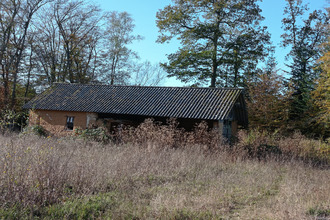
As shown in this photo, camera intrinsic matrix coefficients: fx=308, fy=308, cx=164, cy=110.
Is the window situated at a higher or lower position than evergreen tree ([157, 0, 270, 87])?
lower

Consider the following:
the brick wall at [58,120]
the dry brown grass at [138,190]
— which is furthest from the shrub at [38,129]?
the dry brown grass at [138,190]

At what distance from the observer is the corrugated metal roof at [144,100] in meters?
18.8

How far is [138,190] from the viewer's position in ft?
23.2

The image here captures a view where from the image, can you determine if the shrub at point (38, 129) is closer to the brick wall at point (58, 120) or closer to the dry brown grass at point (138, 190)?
the brick wall at point (58, 120)

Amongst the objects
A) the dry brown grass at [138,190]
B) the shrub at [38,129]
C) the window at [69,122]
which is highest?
the window at [69,122]

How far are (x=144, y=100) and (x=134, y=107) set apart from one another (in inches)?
44.0

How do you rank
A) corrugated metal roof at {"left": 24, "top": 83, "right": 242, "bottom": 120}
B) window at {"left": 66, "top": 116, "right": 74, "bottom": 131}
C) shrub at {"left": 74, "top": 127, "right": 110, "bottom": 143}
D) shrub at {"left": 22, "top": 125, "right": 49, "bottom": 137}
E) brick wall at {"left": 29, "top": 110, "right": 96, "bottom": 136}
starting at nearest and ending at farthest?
shrub at {"left": 74, "top": 127, "right": 110, "bottom": 143} < corrugated metal roof at {"left": 24, "top": 83, "right": 242, "bottom": 120} < shrub at {"left": 22, "top": 125, "right": 49, "bottom": 137} < brick wall at {"left": 29, "top": 110, "right": 96, "bottom": 136} < window at {"left": 66, "top": 116, "right": 74, "bottom": 131}

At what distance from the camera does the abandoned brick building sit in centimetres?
1886

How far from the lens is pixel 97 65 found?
34906 millimetres

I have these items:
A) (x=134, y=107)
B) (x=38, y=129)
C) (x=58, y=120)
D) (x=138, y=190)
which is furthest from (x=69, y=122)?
(x=138, y=190)

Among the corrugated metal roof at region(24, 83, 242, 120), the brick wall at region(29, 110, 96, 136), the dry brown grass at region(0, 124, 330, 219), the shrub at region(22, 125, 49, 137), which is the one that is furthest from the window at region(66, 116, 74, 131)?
the dry brown grass at region(0, 124, 330, 219)

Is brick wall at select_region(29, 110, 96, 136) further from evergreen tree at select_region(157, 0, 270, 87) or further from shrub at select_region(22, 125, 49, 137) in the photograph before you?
evergreen tree at select_region(157, 0, 270, 87)

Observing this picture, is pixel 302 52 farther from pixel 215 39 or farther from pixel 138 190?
pixel 138 190

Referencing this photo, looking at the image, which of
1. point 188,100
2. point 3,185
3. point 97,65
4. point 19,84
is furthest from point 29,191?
point 97,65
